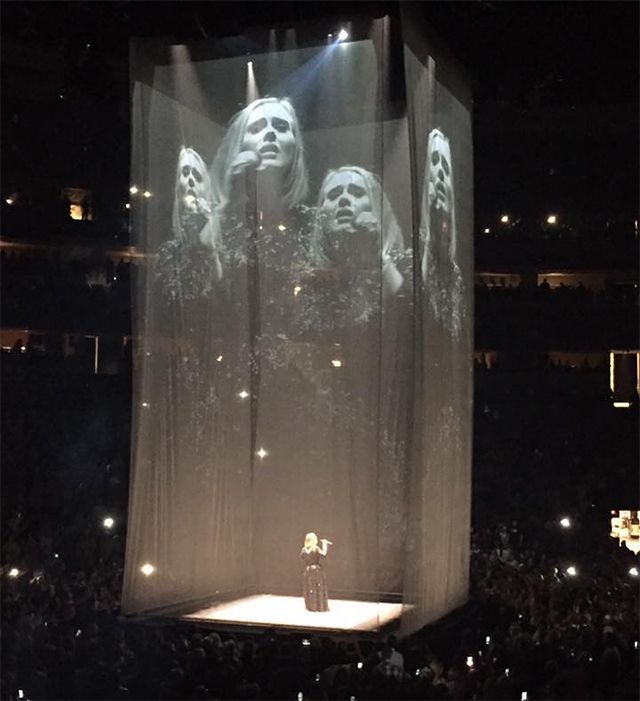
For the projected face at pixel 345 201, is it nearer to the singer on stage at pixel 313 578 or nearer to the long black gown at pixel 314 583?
the singer on stage at pixel 313 578

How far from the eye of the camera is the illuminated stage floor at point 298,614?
8.56 m

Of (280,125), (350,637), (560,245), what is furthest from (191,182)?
(560,245)

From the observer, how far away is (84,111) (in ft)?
50.7

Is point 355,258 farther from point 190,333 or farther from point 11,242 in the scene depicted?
point 11,242

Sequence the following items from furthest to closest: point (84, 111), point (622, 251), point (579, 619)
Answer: point (622, 251) < point (84, 111) < point (579, 619)

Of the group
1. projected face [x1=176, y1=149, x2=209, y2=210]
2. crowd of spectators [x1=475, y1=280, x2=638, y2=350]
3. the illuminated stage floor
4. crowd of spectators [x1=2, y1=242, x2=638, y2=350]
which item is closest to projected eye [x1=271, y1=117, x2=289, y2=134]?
projected face [x1=176, y1=149, x2=209, y2=210]

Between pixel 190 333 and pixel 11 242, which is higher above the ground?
pixel 11 242

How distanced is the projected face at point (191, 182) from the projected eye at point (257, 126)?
0.53 m

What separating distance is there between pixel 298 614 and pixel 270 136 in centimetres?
420

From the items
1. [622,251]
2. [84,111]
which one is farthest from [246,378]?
[622,251]

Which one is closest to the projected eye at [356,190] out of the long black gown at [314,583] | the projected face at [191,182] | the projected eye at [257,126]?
the projected eye at [257,126]

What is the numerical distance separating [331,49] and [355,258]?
1776 millimetres

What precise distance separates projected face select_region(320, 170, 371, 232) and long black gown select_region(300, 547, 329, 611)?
9.40 ft

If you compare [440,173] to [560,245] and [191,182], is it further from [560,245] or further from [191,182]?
[560,245]
